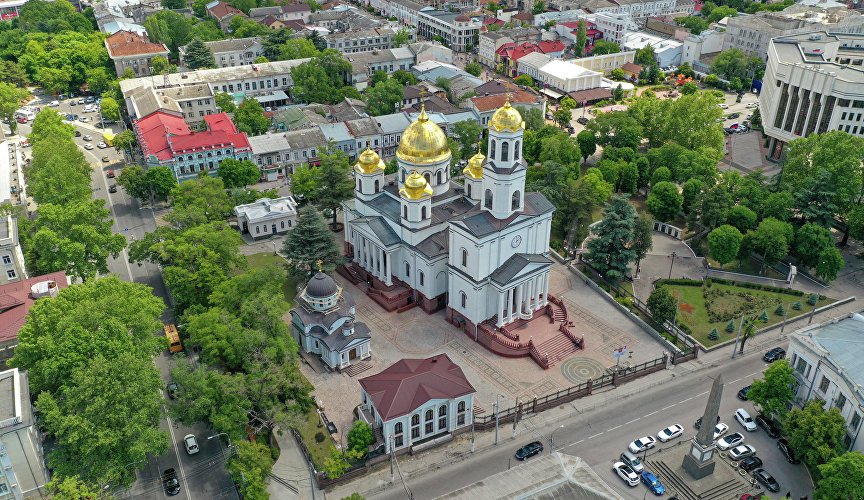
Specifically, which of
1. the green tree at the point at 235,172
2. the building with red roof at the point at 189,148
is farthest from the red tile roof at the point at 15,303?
the building with red roof at the point at 189,148

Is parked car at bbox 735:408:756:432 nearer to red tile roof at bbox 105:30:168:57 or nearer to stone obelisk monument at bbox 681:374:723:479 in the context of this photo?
stone obelisk monument at bbox 681:374:723:479

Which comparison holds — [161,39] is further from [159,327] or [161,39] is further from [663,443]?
[663,443]

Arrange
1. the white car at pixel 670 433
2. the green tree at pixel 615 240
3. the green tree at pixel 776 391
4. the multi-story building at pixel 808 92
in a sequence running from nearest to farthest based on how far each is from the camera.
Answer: the green tree at pixel 776 391
the white car at pixel 670 433
the green tree at pixel 615 240
the multi-story building at pixel 808 92

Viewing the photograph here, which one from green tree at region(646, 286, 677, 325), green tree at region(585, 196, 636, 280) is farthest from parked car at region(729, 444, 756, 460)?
green tree at region(585, 196, 636, 280)

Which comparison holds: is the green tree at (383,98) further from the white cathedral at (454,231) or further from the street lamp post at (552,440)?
the street lamp post at (552,440)

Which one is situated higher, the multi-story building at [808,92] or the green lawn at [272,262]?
the multi-story building at [808,92]

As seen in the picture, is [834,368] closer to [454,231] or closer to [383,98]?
[454,231]

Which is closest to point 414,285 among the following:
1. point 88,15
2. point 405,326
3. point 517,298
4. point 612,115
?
point 405,326
